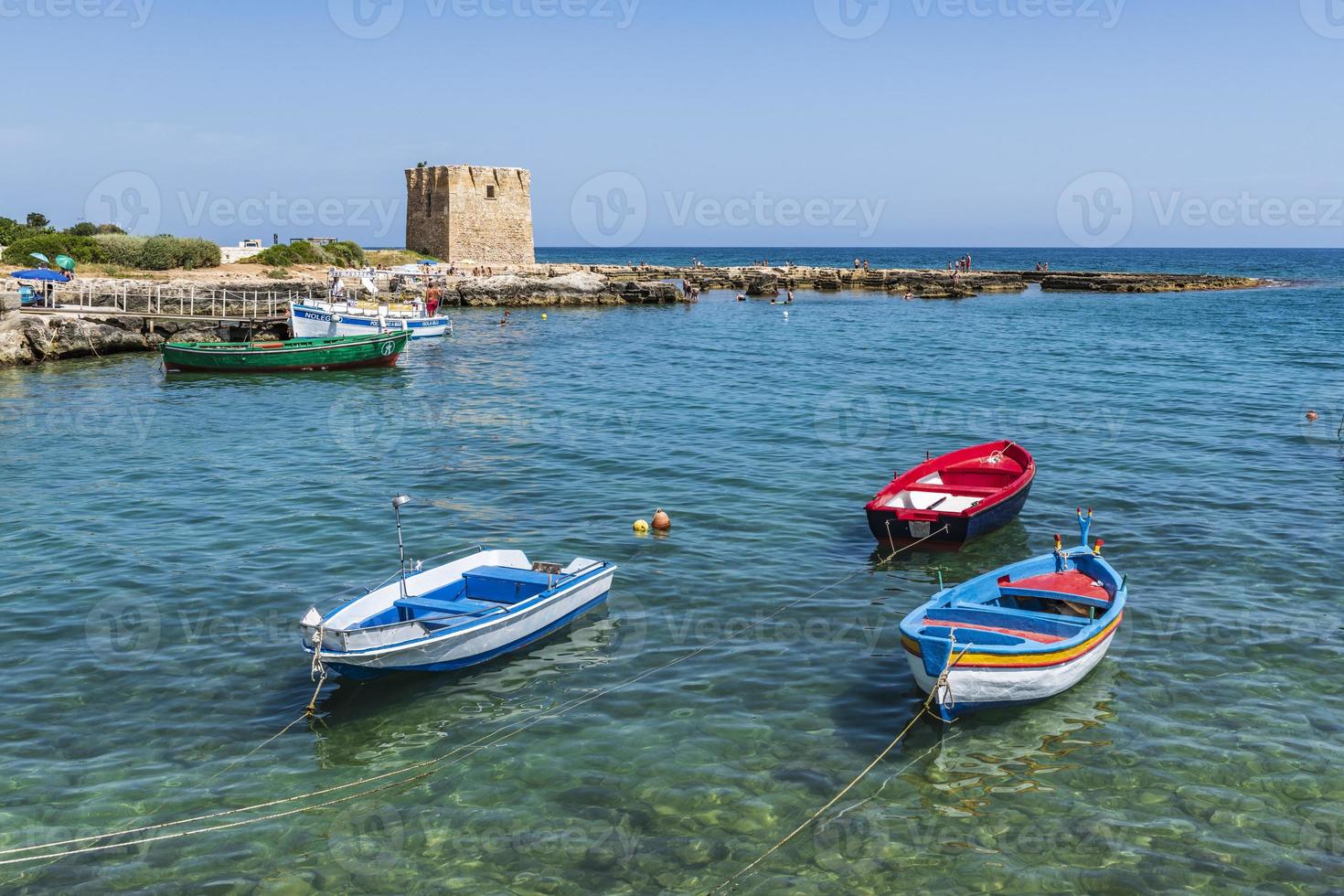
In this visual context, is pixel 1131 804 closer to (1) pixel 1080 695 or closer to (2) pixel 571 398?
(1) pixel 1080 695

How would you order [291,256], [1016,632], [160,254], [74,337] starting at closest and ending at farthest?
[1016,632] → [74,337] → [160,254] → [291,256]

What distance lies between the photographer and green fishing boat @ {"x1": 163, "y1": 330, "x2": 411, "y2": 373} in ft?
120

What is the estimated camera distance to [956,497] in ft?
57.3

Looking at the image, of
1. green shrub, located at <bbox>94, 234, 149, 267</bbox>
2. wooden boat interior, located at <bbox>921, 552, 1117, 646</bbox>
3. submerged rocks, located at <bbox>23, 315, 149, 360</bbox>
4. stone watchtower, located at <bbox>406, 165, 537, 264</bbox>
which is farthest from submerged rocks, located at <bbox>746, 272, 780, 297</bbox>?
wooden boat interior, located at <bbox>921, 552, 1117, 646</bbox>

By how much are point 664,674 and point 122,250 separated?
5770cm

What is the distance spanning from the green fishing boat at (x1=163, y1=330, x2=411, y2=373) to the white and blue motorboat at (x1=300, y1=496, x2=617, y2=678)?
27175mm

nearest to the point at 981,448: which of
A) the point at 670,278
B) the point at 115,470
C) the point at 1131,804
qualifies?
the point at 1131,804

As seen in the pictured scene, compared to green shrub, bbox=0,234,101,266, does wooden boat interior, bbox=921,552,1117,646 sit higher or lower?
lower

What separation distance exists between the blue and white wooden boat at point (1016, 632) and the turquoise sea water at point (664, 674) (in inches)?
16.6

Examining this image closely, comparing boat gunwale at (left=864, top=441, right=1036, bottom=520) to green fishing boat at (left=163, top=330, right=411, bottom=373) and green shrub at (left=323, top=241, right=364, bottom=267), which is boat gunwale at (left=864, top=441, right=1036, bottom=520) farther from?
green shrub at (left=323, top=241, right=364, bottom=267)

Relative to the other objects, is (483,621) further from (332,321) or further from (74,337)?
(74,337)

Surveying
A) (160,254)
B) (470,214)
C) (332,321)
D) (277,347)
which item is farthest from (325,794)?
(470,214)

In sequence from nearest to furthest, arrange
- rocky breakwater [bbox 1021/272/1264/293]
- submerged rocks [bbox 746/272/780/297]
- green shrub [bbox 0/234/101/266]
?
green shrub [bbox 0/234/101/266], submerged rocks [bbox 746/272/780/297], rocky breakwater [bbox 1021/272/1264/293]

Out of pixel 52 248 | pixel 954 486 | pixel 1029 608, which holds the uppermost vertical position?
pixel 52 248
